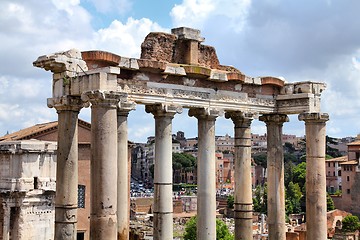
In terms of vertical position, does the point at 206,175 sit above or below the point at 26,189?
above

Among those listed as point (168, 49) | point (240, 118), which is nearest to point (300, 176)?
point (240, 118)

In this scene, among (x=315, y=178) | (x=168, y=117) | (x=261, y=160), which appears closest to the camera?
(x=168, y=117)

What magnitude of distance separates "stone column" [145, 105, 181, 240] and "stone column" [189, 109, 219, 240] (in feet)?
2.81

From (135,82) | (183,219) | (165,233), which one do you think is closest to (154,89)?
(135,82)

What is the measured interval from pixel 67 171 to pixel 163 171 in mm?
2122

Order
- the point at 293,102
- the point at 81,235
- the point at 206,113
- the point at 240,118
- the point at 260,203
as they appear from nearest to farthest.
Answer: the point at 206,113
the point at 240,118
the point at 293,102
the point at 81,235
the point at 260,203

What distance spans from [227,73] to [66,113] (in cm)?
396

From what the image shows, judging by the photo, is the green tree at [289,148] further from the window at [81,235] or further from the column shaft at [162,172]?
the column shaft at [162,172]

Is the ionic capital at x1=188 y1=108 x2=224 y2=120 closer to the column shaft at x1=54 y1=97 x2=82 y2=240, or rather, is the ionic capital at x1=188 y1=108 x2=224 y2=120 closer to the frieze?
the frieze

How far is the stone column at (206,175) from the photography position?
12.9 meters

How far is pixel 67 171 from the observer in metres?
11.2

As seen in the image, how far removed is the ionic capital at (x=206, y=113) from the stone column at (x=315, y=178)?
7.63 feet

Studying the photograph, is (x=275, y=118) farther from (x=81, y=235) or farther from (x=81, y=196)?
(x=81, y=196)

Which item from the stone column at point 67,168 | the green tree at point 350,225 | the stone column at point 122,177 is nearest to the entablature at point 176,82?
the stone column at point 67,168
